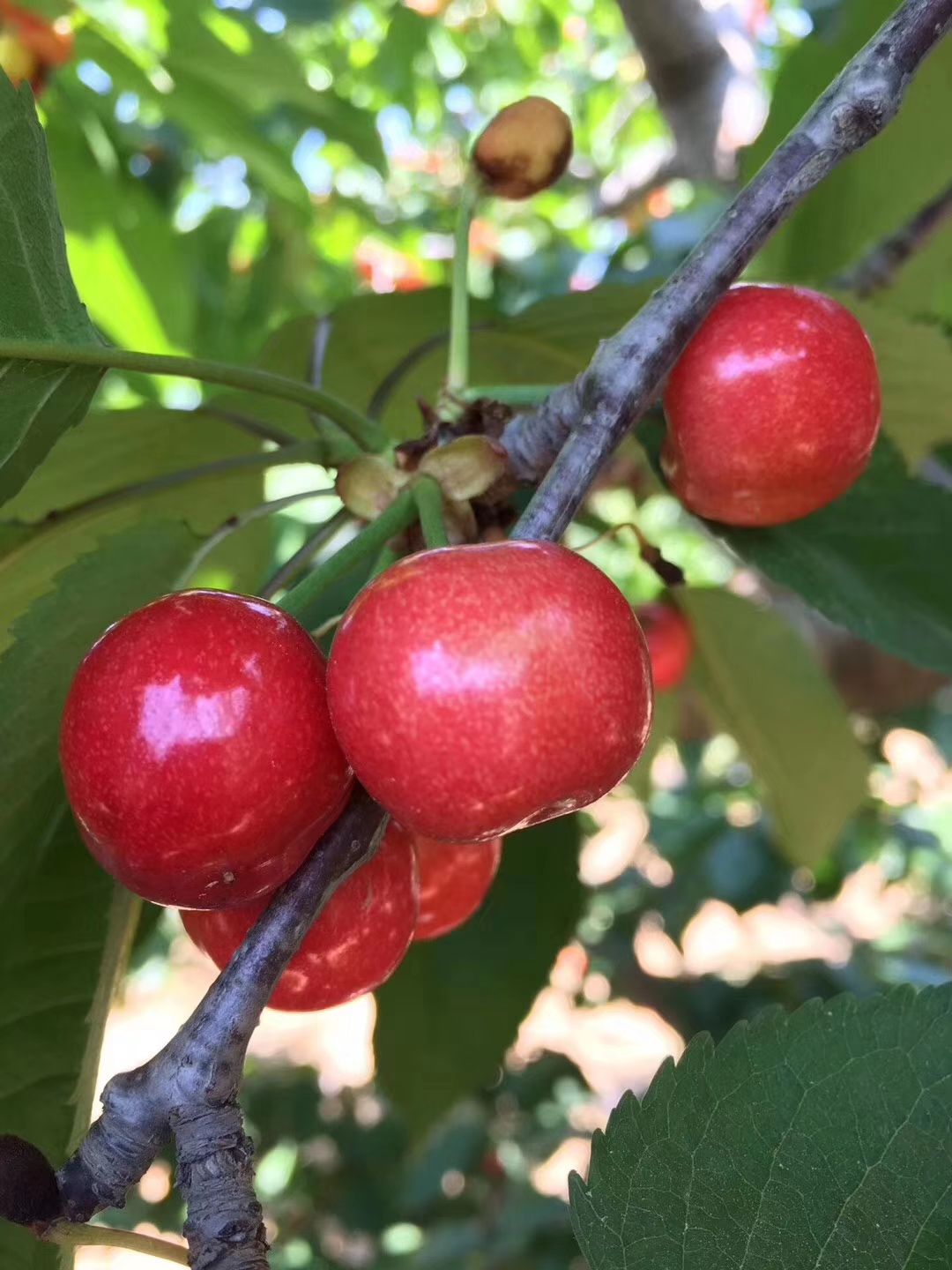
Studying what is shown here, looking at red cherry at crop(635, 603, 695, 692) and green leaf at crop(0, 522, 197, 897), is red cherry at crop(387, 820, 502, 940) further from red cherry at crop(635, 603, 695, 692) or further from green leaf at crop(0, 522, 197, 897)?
red cherry at crop(635, 603, 695, 692)

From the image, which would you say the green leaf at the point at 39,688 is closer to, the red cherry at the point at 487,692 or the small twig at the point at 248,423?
the small twig at the point at 248,423

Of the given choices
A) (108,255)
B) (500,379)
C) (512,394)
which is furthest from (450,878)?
(108,255)

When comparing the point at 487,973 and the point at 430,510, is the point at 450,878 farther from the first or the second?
the point at 487,973

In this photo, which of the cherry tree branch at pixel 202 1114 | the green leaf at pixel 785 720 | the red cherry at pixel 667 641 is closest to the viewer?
the cherry tree branch at pixel 202 1114

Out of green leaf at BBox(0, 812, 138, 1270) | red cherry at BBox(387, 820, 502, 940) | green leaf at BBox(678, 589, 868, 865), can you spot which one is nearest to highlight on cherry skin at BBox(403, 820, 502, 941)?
red cherry at BBox(387, 820, 502, 940)

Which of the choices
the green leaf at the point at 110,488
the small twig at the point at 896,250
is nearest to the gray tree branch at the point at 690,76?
the small twig at the point at 896,250

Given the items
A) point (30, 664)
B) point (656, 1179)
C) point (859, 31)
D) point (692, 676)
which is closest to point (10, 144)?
point (30, 664)
